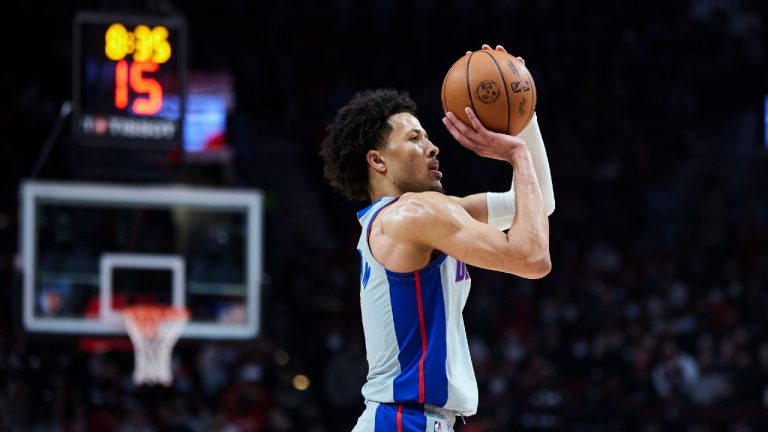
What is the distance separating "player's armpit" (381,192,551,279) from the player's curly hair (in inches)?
13.0

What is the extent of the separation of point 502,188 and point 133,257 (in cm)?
643

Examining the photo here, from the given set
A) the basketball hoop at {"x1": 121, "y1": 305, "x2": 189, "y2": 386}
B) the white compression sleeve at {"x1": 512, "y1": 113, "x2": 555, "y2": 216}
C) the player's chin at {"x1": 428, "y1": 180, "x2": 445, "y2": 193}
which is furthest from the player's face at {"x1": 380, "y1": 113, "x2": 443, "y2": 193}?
the basketball hoop at {"x1": 121, "y1": 305, "x2": 189, "y2": 386}

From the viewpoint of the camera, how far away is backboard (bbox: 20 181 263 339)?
891 centimetres

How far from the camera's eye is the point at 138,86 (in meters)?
8.57

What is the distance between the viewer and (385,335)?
3.57m

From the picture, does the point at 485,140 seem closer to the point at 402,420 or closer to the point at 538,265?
the point at 538,265

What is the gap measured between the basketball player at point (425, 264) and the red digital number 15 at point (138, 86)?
201 inches

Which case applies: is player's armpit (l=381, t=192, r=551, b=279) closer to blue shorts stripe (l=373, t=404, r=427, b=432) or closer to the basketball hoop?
blue shorts stripe (l=373, t=404, r=427, b=432)

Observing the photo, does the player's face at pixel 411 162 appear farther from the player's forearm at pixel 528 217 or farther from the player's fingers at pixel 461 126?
the player's forearm at pixel 528 217

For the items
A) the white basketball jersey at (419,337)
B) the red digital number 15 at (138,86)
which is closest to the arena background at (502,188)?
the red digital number 15 at (138,86)

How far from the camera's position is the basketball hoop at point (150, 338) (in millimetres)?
8914

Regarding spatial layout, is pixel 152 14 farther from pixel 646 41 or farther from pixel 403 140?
pixel 646 41

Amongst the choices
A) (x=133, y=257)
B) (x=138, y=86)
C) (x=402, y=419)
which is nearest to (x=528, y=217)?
(x=402, y=419)

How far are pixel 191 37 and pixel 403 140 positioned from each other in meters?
12.9
